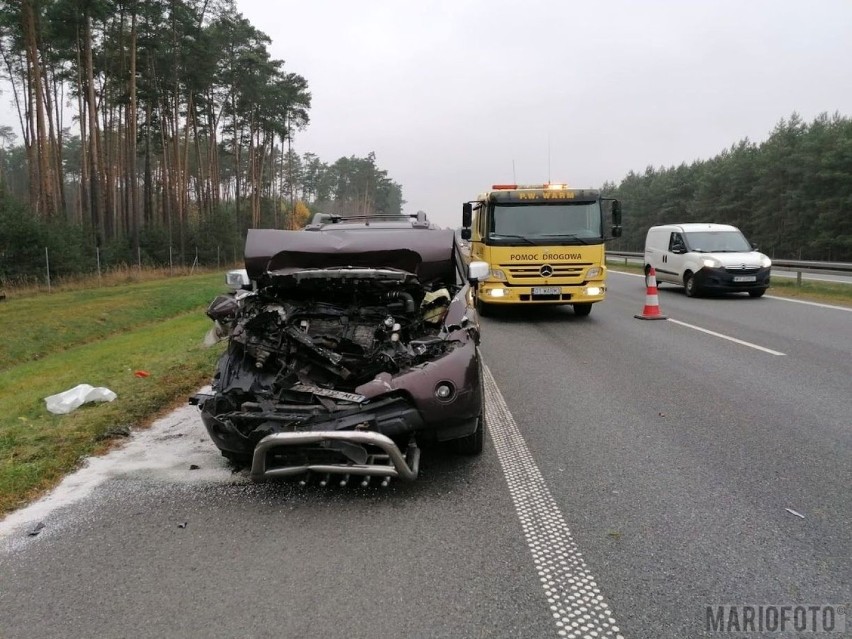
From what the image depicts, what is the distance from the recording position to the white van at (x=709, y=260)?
15.1 m

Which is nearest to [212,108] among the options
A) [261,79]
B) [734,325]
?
[261,79]

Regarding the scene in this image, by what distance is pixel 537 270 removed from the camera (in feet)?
37.1

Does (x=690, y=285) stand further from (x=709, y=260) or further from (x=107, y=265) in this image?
(x=107, y=265)

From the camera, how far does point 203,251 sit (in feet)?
127

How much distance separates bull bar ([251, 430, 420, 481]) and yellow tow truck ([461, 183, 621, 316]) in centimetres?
807

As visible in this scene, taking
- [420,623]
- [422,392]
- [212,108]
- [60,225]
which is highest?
[212,108]

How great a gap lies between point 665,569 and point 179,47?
3845 cm

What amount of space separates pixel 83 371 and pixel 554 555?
907cm

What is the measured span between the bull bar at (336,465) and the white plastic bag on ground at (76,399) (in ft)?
11.5

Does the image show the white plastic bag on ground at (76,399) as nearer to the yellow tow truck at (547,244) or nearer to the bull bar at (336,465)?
the bull bar at (336,465)

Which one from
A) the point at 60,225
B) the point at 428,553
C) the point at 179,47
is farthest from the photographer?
the point at 179,47

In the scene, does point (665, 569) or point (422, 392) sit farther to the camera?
point (422, 392)

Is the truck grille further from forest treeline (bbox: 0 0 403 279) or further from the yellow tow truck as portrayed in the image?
forest treeline (bbox: 0 0 403 279)

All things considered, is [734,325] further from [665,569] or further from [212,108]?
[212,108]
